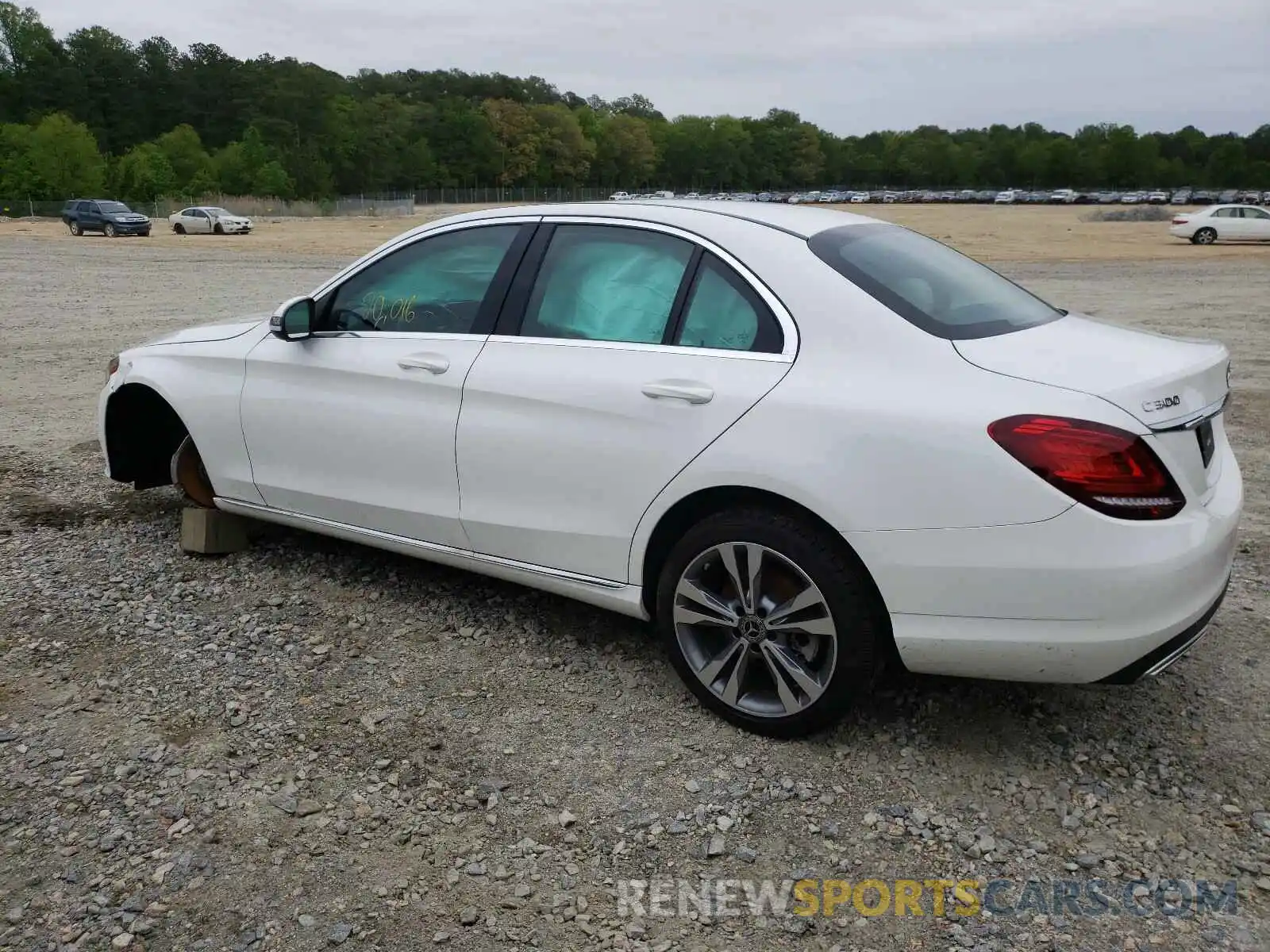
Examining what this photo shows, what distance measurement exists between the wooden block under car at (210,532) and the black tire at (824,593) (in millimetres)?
2743

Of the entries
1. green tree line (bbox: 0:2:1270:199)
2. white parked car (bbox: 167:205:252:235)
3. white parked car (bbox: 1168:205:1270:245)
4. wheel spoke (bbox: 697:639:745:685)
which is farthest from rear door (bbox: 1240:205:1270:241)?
green tree line (bbox: 0:2:1270:199)

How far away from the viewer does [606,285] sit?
157 inches

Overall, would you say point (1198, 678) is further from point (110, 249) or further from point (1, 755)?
point (110, 249)

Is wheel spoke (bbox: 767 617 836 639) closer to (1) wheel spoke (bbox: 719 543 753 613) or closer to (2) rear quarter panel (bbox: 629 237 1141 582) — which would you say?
(1) wheel spoke (bbox: 719 543 753 613)

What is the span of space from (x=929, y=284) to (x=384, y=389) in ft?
7.04

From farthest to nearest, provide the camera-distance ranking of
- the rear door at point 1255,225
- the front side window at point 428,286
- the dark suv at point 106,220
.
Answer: the dark suv at point 106,220
the rear door at point 1255,225
the front side window at point 428,286

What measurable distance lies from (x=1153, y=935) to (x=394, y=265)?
3.63 metres

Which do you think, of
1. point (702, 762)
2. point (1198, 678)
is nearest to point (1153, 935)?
point (702, 762)

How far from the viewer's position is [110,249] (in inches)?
1404

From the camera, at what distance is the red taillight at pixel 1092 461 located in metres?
2.95

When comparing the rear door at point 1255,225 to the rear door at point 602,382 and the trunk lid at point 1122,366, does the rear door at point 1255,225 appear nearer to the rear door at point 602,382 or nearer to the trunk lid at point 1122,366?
the trunk lid at point 1122,366

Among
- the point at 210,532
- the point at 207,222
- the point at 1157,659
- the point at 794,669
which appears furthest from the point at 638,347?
the point at 207,222

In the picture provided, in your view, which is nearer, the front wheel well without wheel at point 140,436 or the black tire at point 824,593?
the black tire at point 824,593

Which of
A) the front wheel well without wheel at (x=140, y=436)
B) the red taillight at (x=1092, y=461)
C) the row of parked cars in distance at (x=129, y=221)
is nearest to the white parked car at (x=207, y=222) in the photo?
the row of parked cars in distance at (x=129, y=221)
